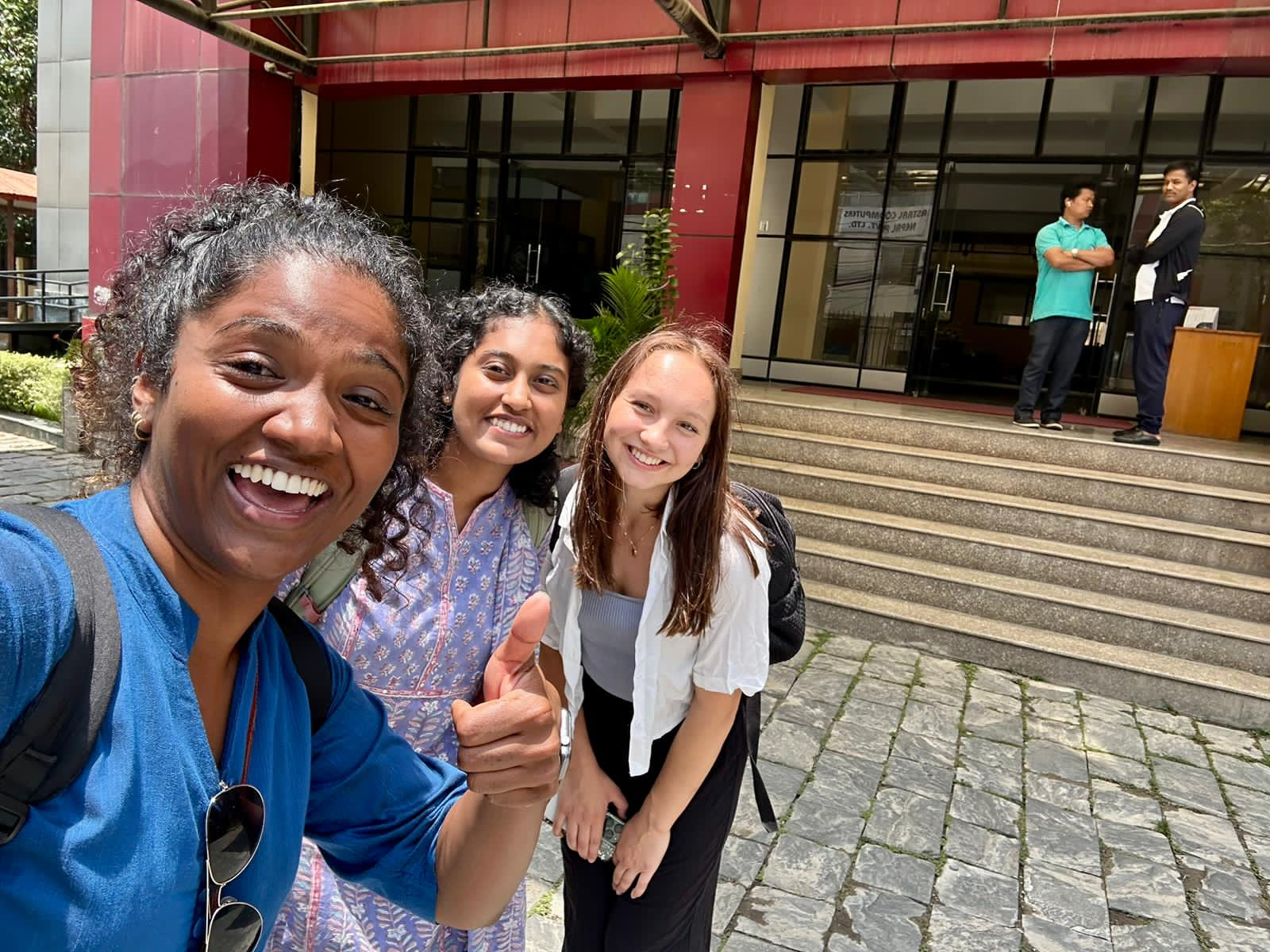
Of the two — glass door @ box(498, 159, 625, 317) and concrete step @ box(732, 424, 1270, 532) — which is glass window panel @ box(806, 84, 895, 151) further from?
concrete step @ box(732, 424, 1270, 532)

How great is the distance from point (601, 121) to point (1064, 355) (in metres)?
7.37

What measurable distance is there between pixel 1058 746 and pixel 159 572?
4302mm

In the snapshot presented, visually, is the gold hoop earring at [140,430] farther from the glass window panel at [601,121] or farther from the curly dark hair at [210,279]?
the glass window panel at [601,121]

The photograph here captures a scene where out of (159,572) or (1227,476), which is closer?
(159,572)

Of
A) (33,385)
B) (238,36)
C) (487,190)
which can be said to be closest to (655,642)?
(238,36)

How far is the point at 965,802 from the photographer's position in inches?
135

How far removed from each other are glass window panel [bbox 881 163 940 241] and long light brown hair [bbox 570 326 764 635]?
9.33 m

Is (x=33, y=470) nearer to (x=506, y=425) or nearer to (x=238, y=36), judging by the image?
(x=238, y=36)

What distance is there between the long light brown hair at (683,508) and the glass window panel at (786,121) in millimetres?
9454

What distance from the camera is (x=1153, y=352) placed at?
6340mm

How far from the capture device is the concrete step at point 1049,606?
4789 millimetres

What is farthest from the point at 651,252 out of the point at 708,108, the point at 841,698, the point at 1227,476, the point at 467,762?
the point at 467,762

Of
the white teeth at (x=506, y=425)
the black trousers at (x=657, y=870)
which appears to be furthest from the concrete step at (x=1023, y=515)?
the white teeth at (x=506, y=425)

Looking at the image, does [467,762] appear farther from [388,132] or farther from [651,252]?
[388,132]
